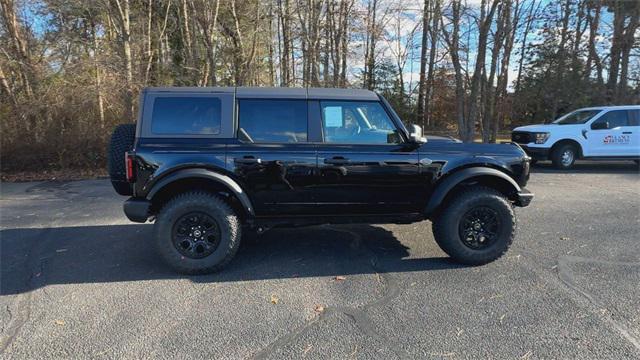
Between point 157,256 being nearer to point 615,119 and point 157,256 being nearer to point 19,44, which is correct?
point 19,44

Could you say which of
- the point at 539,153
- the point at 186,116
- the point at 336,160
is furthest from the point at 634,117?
the point at 186,116

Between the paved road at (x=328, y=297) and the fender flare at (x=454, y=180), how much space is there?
0.66m

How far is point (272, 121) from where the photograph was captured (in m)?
4.18

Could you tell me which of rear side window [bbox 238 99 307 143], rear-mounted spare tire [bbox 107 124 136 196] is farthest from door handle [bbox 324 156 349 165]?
rear-mounted spare tire [bbox 107 124 136 196]

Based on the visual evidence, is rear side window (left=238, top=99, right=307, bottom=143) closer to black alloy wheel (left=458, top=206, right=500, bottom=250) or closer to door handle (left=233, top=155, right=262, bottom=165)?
door handle (left=233, top=155, right=262, bottom=165)

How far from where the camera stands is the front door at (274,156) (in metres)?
4.07

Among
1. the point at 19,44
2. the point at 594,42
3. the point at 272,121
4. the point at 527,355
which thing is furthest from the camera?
the point at 594,42

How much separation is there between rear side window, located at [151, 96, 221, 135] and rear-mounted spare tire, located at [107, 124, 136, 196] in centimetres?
50

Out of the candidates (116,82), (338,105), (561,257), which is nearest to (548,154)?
(561,257)

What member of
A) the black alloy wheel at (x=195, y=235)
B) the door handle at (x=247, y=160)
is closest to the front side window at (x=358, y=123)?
the door handle at (x=247, y=160)

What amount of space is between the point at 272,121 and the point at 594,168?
1099cm

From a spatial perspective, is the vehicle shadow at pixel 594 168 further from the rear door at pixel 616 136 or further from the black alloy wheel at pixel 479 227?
the black alloy wheel at pixel 479 227

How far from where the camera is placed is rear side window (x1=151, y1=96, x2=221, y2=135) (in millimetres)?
4066

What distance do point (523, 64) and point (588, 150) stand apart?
42.3ft
